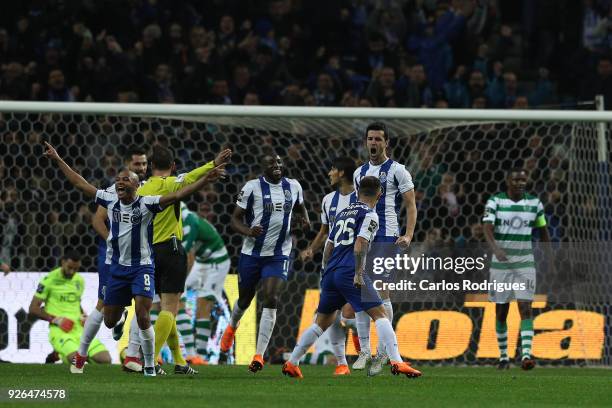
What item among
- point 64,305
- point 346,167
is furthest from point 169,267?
point 64,305

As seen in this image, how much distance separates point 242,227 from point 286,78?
6434mm

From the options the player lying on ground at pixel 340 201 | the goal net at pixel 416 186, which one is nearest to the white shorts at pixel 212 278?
the goal net at pixel 416 186

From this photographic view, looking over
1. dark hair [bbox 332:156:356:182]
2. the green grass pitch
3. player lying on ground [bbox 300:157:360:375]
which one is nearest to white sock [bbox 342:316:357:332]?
player lying on ground [bbox 300:157:360:375]

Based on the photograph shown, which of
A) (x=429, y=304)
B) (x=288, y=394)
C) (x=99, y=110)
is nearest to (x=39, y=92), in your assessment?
(x=99, y=110)

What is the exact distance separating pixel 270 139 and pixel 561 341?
398 centimetres

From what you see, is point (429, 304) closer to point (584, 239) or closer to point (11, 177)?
point (584, 239)

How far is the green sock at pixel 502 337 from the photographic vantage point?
12.8m

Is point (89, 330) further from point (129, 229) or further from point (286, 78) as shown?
point (286, 78)

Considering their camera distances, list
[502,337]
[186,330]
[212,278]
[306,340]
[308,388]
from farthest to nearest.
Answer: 1. [212,278]
2. [186,330]
3. [502,337]
4. [306,340]
5. [308,388]

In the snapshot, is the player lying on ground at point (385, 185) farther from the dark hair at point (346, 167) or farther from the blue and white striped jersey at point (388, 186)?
the dark hair at point (346, 167)

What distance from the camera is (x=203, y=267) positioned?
47.5 feet

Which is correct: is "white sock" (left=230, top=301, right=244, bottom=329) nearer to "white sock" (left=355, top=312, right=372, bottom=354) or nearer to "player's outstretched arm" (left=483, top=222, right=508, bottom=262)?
"white sock" (left=355, top=312, right=372, bottom=354)

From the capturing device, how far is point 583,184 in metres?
14.5

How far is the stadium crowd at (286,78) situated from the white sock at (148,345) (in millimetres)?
4031
